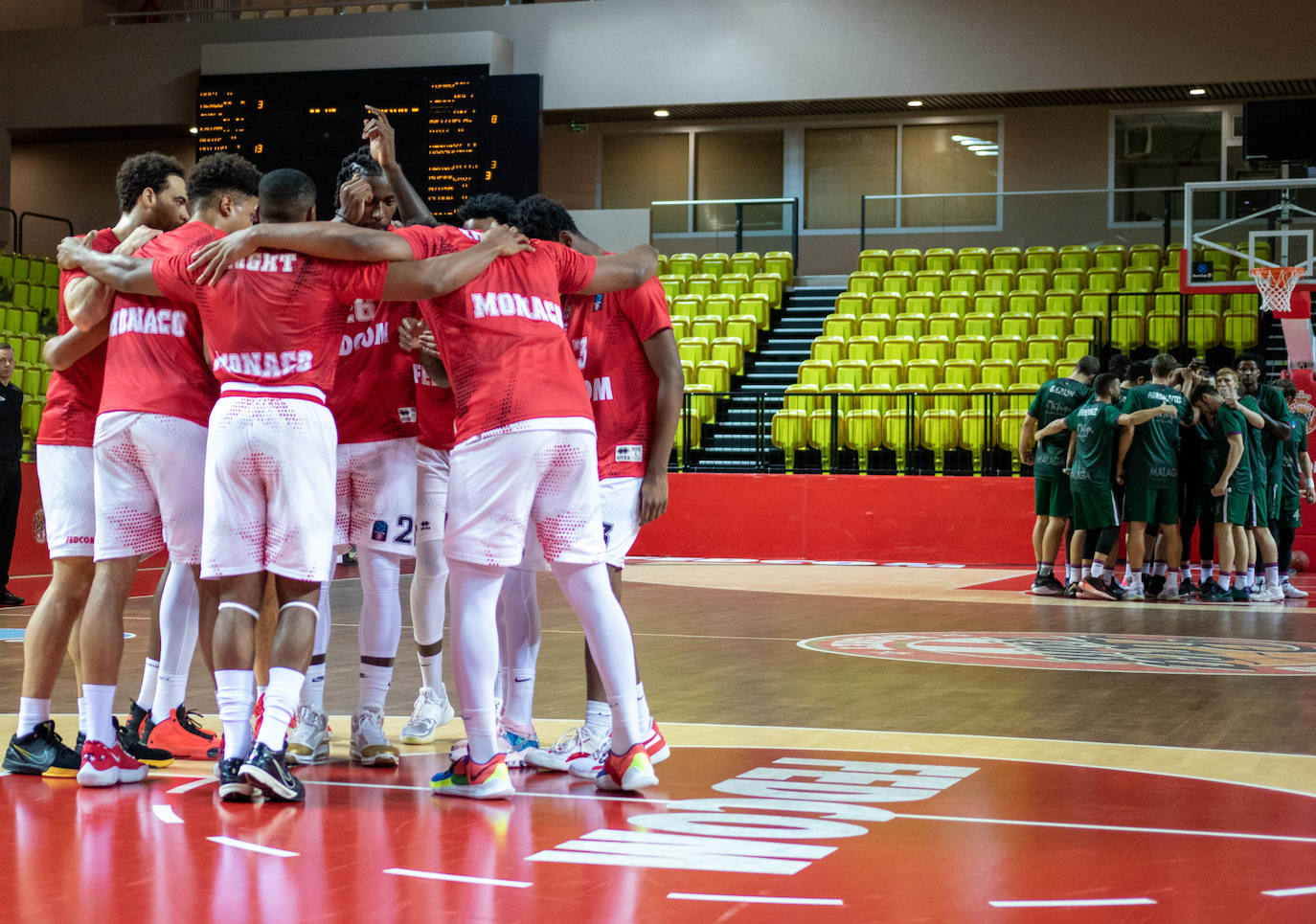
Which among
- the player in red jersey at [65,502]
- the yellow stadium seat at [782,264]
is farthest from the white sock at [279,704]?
the yellow stadium seat at [782,264]

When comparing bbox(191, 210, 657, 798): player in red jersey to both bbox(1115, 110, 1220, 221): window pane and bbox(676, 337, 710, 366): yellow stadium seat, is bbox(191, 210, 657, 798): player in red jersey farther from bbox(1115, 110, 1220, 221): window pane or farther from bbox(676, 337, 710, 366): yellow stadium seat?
bbox(1115, 110, 1220, 221): window pane

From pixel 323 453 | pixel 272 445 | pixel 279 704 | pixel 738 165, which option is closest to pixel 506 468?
pixel 323 453

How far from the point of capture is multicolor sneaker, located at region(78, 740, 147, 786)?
4250 millimetres

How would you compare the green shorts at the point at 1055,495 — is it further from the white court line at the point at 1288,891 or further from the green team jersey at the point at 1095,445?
the white court line at the point at 1288,891

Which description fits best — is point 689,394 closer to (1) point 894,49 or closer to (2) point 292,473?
(1) point 894,49

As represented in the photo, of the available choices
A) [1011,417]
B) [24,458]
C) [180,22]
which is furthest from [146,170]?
[180,22]

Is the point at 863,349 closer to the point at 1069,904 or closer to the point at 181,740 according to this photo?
the point at 181,740

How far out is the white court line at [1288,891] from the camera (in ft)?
10.3

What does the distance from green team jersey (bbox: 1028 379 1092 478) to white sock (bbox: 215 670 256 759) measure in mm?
8481

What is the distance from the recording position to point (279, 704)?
13.3ft

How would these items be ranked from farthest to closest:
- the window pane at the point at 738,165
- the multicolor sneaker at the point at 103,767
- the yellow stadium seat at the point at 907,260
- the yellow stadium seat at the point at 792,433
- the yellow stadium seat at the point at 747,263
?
the window pane at the point at 738,165 → the yellow stadium seat at the point at 747,263 → the yellow stadium seat at the point at 907,260 → the yellow stadium seat at the point at 792,433 → the multicolor sneaker at the point at 103,767

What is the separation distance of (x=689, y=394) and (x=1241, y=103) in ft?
31.9

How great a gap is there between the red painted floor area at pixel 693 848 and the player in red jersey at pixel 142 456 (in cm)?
41

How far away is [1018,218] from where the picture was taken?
19141 millimetres
